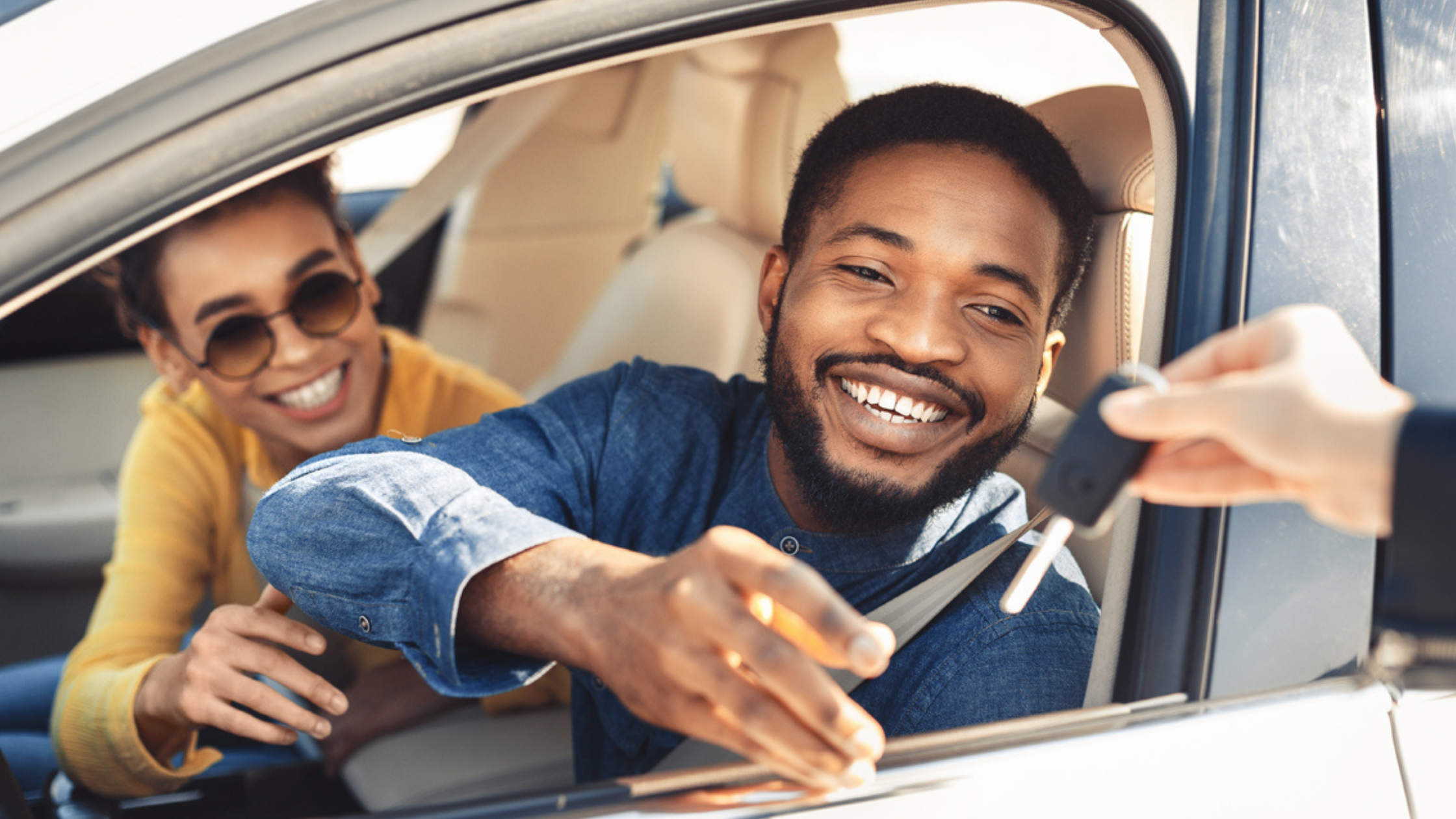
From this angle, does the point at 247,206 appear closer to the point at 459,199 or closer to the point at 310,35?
the point at 310,35

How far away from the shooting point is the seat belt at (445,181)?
2549mm

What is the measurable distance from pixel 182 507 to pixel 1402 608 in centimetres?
178

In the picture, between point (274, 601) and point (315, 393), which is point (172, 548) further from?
point (274, 601)

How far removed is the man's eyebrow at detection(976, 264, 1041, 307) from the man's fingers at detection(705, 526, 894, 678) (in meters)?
0.64

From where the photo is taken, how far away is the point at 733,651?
→ 64cm

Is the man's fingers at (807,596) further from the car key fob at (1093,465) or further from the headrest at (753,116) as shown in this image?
the headrest at (753,116)

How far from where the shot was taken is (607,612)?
0.74 m

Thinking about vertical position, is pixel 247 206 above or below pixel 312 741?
above

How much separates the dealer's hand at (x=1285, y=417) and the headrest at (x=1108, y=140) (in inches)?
22.3

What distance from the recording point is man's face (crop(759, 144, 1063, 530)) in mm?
1183

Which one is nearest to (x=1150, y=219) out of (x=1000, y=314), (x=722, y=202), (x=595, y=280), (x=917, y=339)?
(x=1000, y=314)

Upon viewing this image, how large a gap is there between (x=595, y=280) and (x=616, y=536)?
6.45ft

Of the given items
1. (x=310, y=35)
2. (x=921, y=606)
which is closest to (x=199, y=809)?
(x=921, y=606)

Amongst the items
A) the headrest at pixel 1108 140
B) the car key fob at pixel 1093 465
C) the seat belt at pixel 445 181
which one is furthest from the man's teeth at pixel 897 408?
the seat belt at pixel 445 181
